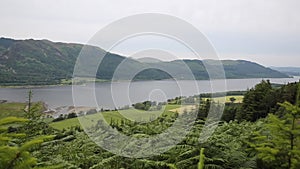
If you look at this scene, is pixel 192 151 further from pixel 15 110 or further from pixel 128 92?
pixel 15 110

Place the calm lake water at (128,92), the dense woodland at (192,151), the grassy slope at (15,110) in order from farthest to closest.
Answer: the grassy slope at (15,110), the calm lake water at (128,92), the dense woodland at (192,151)

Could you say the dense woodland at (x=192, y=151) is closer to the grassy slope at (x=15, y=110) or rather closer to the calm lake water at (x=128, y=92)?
the grassy slope at (x=15, y=110)

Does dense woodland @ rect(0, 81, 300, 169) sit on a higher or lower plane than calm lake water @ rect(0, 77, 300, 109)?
lower

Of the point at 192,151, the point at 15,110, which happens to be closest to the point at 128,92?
the point at 192,151

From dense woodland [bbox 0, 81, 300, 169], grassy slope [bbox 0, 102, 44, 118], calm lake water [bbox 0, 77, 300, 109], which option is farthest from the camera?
grassy slope [bbox 0, 102, 44, 118]

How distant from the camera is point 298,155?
500cm

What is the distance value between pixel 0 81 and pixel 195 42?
5904 inches

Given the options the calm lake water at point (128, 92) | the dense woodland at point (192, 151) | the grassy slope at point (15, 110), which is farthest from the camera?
the grassy slope at point (15, 110)

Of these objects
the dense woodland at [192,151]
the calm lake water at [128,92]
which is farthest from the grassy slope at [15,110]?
the calm lake water at [128,92]

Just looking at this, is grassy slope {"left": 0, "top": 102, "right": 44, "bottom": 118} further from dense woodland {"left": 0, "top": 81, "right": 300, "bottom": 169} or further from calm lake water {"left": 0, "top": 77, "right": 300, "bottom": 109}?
calm lake water {"left": 0, "top": 77, "right": 300, "bottom": 109}

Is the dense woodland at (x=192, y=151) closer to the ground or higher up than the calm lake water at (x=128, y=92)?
closer to the ground

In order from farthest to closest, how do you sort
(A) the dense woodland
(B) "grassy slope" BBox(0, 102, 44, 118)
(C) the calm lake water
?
1. (B) "grassy slope" BBox(0, 102, 44, 118)
2. (C) the calm lake water
3. (A) the dense woodland

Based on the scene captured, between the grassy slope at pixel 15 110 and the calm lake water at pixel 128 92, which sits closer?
the calm lake water at pixel 128 92

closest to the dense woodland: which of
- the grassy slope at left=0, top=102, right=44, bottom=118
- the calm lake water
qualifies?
the grassy slope at left=0, top=102, right=44, bottom=118
